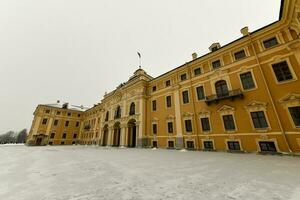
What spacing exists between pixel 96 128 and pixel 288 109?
42851mm

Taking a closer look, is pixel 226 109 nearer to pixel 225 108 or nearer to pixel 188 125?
pixel 225 108

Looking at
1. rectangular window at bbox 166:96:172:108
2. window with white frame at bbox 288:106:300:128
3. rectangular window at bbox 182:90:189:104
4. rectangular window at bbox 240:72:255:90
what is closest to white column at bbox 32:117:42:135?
rectangular window at bbox 166:96:172:108

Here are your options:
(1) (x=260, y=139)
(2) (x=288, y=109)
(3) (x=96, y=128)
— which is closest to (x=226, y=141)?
(1) (x=260, y=139)

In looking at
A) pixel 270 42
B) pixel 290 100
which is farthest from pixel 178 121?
pixel 270 42

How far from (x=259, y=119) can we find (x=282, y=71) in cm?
504

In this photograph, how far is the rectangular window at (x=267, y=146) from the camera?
12492 millimetres

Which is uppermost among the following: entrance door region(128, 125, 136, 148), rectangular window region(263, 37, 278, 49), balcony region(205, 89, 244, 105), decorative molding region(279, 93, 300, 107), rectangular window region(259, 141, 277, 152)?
rectangular window region(263, 37, 278, 49)

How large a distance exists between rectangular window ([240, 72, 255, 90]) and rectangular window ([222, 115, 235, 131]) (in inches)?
146

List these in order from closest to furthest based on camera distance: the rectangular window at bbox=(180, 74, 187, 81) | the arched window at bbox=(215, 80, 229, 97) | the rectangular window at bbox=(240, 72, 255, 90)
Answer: the rectangular window at bbox=(240, 72, 255, 90) < the arched window at bbox=(215, 80, 229, 97) < the rectangular window at bbox=(180, 74, 187, 81)

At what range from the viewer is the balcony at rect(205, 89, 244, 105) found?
49.8 feet

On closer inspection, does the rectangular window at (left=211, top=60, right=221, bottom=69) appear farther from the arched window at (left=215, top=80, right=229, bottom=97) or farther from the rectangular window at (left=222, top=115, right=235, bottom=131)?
the rectangular window at (left=222, top=115, right=235, bottom=131)

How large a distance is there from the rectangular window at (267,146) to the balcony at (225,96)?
5.01 metres

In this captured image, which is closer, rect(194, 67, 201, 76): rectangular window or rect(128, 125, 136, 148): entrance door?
rect(194, 67, 201, 76): rectangular window

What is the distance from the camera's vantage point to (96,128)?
140ft
